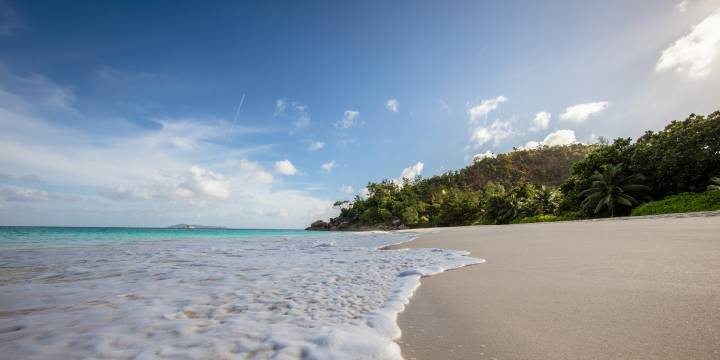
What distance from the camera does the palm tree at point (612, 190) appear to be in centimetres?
2166

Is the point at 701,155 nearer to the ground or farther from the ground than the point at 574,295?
farther from the ground

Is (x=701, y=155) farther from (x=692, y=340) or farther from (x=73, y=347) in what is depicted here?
(x=73, y=347)

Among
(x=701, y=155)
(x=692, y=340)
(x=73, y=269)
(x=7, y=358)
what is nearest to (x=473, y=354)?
(x=692, y=340)

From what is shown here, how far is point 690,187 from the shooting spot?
19422 mm

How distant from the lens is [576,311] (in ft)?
6.33

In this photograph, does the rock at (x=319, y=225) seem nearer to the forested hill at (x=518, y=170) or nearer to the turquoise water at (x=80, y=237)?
the forested hill at (x=518, y=170)

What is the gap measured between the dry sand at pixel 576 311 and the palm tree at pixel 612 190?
23.0 meters

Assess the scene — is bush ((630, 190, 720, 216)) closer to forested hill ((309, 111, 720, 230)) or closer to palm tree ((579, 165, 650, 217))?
forested hill ((309, 111, 720, 230))

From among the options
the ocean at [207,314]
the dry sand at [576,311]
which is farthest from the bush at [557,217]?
the ocean at [207,314]

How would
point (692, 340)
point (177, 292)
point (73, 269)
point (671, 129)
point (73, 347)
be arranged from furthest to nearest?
point (671, 129)
point (73, 269)
point (177, 292)
point (73, 347)
point (692, 340)

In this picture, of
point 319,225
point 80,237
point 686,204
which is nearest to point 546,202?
point 686,204

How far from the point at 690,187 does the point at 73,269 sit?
2904 cm

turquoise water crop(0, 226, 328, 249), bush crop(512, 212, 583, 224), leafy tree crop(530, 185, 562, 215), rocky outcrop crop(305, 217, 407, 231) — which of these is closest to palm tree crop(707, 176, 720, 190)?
bush crop(512, 212, 583, 224)

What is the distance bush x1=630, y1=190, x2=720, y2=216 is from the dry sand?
18776 millimetres
